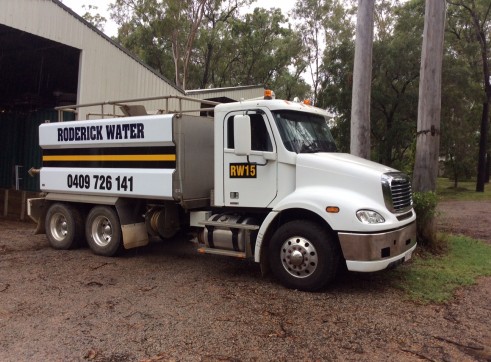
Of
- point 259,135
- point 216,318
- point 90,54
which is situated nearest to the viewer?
point 216,318

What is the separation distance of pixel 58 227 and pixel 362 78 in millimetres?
6830

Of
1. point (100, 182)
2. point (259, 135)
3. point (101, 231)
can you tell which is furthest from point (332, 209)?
point (101, 231)

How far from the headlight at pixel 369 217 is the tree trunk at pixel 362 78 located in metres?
3.52

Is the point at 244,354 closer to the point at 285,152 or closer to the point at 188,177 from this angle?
the point at 285,152

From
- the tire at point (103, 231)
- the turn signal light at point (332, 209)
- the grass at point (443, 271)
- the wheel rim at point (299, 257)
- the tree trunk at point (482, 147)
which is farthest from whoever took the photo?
the tree trunk at point (482, 147)

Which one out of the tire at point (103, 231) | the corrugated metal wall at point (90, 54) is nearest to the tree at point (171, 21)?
the corrugated metal wall at point (90, 54)

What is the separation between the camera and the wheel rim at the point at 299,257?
5637 mm

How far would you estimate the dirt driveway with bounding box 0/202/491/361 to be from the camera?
400 cm

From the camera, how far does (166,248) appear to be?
8.80 metres

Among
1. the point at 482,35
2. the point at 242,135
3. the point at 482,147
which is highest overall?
the point at 482,35

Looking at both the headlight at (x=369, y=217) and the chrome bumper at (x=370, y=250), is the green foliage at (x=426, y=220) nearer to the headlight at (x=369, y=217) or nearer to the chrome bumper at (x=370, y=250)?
the chrome bumper at (x=370, y=250)

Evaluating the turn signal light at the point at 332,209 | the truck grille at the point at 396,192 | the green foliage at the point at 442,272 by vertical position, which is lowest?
the green foliage at the point at 442,272

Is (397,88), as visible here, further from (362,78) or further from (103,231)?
(103,231)

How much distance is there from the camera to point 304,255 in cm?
567
